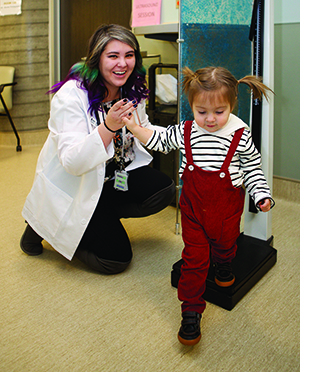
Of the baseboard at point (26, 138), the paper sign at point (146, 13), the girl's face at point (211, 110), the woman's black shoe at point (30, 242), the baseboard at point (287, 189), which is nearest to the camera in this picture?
the girl's face at point (211, 110)

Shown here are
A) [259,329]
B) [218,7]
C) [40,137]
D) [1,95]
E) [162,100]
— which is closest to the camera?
[259,329]

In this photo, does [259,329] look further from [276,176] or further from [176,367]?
[276,176]

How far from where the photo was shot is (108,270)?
1.53 m

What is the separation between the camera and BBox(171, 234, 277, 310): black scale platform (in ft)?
4.36

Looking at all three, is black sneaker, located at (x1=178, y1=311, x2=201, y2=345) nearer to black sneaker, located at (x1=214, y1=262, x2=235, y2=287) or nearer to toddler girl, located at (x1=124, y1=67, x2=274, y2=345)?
toddler girl, located at (x1=124, y1=67, x2=274, y2=345)

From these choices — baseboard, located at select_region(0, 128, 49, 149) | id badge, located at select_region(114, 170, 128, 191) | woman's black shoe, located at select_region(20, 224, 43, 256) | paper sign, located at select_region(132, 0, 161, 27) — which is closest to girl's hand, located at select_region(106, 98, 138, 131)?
id badge, located at select_region(114, 170, 128, 191)

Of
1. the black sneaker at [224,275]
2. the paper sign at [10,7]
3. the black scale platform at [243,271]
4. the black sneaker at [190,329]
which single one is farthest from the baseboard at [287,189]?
the paper sign at [10,7]

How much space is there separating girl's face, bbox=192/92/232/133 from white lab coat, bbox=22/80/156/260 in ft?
1.25

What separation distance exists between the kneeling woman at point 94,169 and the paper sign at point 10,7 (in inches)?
97.8

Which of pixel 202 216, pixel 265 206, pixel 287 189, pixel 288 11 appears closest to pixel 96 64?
pixel 202 216

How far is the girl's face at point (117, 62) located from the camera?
1.41 metres

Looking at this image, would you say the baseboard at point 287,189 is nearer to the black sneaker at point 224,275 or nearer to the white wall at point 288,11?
the white wall at point 288,11

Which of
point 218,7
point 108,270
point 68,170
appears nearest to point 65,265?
point 108,270
